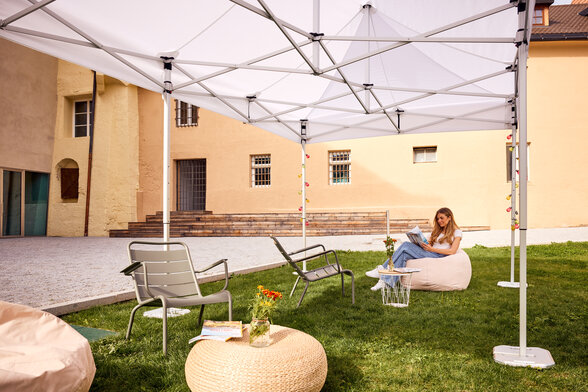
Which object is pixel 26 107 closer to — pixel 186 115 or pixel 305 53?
pixel 186 115

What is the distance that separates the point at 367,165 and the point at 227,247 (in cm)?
657

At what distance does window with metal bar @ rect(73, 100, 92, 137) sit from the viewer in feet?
55.0

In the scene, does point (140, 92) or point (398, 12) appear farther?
point (140, 92)

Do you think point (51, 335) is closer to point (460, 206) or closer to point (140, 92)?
point (460, 206)

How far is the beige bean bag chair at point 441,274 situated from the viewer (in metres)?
5.38

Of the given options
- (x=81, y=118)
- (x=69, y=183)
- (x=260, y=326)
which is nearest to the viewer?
(x=260, y=326)

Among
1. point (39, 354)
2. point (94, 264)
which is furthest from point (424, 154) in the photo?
point (39, 354)

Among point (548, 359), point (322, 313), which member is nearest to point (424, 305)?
point (322, 313)

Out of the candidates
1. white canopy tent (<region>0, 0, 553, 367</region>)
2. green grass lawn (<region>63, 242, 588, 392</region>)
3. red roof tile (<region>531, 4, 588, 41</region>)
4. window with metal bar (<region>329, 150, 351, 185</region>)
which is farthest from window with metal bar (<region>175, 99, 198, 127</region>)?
green grass lawn (<region>63, 242, 588, 392</region>)

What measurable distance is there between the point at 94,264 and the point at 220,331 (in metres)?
6.09

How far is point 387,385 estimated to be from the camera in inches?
106

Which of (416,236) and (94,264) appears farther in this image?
(94,264)

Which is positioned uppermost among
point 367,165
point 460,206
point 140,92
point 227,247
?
point 140,92

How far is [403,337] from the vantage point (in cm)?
360
